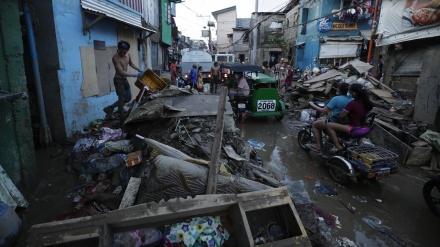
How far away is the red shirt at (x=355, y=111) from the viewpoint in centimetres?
472

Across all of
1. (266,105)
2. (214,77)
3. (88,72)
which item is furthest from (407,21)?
(88,72)

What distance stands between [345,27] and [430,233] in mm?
18150

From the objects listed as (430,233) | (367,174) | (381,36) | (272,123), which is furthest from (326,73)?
(430,233)

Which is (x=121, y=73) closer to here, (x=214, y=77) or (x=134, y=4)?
(x=134, y=4)

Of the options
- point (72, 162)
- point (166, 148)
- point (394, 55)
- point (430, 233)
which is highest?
point (394, 55)

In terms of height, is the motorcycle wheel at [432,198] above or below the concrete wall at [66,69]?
below

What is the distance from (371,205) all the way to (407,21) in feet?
28.0

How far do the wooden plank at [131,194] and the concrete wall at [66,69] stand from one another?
375 centimetres

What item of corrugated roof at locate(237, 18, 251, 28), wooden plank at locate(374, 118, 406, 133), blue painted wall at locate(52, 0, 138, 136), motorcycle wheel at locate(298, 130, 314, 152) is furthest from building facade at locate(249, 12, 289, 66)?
blue painted wall at locate(52, 0, 138, 136)

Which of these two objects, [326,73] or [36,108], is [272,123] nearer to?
[326,73]

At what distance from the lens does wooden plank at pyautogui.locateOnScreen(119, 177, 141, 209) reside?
280cm

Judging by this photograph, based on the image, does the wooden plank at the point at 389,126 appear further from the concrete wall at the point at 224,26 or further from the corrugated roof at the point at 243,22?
the concrete wall at the point at 224,26

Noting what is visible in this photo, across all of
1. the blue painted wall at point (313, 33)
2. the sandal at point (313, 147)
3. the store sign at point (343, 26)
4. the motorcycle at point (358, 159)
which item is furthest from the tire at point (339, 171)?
the store sign at point (343, 26)

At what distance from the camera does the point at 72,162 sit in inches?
189
